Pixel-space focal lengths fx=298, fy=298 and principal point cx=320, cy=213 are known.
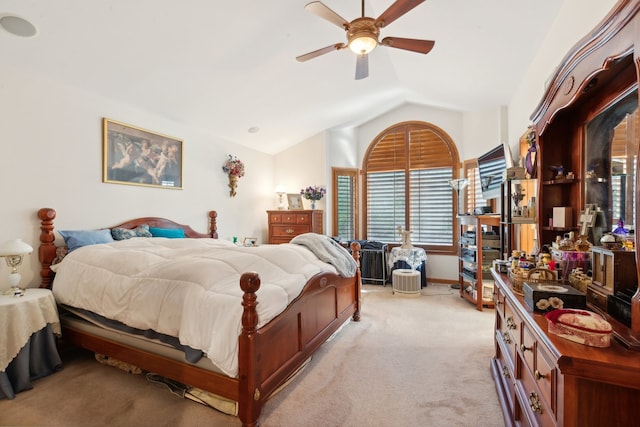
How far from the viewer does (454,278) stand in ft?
17.0

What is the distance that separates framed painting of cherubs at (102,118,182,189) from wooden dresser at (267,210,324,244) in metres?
1.84

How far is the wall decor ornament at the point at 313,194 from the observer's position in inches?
215

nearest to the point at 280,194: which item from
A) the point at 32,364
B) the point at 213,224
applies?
the point at 213,224

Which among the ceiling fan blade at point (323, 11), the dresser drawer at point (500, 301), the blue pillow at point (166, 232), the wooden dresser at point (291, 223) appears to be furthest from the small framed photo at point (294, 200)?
the dresser drawer at point (500, 301)

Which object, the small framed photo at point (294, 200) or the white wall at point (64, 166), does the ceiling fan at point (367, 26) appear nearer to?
the white wall at point (64, 166)

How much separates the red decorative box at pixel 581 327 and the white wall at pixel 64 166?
12.4 feet

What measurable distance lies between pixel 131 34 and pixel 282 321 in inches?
106

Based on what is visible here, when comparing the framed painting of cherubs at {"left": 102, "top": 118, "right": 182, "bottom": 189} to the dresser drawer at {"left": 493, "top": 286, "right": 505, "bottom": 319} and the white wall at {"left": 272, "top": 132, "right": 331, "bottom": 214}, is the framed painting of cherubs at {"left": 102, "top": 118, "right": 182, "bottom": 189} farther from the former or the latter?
the dresser drawer at {"left": 493, "top": 286, "right": 505, "bottom": 319}

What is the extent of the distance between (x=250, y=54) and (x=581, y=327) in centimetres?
341

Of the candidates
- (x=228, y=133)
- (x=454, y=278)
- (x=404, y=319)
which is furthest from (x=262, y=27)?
(x=454, y=278)

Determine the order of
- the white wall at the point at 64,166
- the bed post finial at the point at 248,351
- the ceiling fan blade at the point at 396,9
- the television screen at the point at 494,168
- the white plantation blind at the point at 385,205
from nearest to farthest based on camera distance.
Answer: the bed post finial at the point at 248,351 → the ceiling fan blade at the point at 396,9 → the white wall at the point at 64,166 → the television screen at the point at 494,168 → the white plantation blind at the point at 385,205

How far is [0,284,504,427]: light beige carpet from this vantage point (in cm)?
184

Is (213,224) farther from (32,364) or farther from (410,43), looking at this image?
(410,43)

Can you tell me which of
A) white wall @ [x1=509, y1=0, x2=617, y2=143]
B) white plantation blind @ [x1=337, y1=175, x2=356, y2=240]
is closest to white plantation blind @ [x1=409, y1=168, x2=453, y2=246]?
white plantation blind @ [x1=337, y1=175, x2=356, y2=240]
